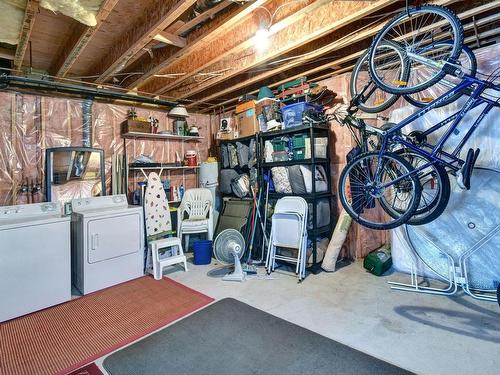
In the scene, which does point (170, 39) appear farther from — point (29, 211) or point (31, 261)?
point (31, 261)

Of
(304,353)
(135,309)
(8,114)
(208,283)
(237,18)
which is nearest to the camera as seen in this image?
(304,353)

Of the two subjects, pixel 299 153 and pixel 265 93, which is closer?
pixel 299 153

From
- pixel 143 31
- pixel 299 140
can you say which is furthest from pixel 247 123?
pixel 143 31

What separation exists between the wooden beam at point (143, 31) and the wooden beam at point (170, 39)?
0.12 meters

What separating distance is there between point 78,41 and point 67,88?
1205 mm

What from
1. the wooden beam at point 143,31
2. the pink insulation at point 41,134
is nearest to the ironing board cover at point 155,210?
the pink insulation at point 41,134

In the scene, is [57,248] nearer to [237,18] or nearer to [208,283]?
[208,283]

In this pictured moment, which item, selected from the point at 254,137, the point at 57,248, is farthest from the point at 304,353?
the point at 254,137

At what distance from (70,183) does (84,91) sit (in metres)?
1.34

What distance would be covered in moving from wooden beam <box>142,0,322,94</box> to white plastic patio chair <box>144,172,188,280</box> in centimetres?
165

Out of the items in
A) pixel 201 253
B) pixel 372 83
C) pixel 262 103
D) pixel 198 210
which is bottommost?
pixel 201 253

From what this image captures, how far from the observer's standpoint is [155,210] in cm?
418

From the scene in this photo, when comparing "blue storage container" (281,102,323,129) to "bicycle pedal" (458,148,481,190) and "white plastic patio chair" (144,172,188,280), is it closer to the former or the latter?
"bicycle pedal" (458,148,481,190)

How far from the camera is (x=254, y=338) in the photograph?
215cm
